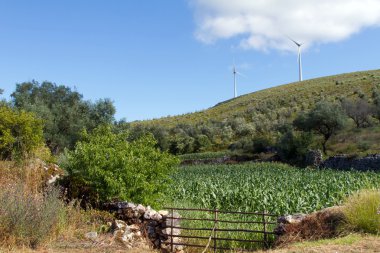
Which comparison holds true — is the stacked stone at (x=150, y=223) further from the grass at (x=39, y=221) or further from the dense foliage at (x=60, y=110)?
the dense foliage at (x=60, y=110)

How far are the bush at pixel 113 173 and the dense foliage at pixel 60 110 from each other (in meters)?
19.8

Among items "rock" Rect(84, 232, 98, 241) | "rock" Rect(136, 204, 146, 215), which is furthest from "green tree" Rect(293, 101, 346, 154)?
"rock" Rect(84, 232, 98, 241)

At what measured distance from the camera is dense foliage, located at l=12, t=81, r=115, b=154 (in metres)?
35.9

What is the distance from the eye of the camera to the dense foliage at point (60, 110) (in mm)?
35875

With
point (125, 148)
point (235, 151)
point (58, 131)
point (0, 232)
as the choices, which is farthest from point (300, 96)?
point (0, 232)

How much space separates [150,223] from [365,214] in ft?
A: 18.1

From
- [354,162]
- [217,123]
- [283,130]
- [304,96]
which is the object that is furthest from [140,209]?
[304,96]

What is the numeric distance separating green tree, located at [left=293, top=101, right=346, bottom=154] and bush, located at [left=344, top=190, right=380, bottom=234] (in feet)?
138

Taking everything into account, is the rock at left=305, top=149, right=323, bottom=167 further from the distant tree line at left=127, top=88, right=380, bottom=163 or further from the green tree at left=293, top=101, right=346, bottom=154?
the green tree at left=293, top=101, right=346, bottom=154

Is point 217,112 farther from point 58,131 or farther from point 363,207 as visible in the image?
point 363,207

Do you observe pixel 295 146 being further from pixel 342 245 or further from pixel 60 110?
pixel 342 245

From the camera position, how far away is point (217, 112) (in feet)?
343

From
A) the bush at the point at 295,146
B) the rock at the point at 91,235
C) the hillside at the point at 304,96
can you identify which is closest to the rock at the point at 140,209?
the rock at the point at 91,235

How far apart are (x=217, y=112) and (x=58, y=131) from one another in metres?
69.3
